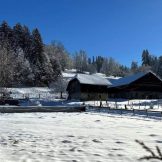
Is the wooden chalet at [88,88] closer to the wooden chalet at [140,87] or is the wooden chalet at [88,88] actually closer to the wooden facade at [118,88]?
the wooden facade at [118,88]

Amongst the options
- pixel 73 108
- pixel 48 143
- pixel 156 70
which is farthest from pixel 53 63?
pixel 48 143

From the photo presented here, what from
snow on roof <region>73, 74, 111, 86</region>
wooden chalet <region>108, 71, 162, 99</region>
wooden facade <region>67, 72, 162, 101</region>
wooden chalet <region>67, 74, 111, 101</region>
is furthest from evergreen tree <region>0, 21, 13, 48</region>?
wooden chalet <region>108, 71, 162, 99</region>

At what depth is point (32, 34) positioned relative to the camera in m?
108

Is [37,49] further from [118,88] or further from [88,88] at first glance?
[118,88]

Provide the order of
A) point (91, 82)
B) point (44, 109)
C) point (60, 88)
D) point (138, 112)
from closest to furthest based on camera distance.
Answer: point (138, 112), point (44, 109), point (91, 82), point (60, 88)

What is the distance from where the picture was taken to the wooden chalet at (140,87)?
73.1 m

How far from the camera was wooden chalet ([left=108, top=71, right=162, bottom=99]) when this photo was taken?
73.1 metres

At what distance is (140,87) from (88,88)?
11634 mm

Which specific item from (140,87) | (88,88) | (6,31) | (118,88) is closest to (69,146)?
(88,88)

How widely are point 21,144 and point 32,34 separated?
318 ft

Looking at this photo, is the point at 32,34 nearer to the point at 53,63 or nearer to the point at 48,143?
the point at 53,63

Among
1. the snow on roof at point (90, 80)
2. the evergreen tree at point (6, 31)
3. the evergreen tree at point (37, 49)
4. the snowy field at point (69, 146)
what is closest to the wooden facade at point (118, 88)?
the snow on roof at point (90, 80)

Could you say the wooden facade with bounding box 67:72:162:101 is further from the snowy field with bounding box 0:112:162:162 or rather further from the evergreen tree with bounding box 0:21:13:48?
the snowy field with bounding box 0:112:162:162

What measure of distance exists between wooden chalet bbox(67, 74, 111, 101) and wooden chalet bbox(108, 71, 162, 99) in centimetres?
Result: 213
